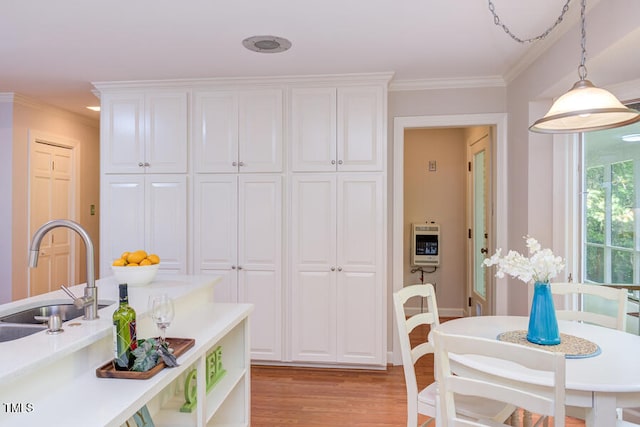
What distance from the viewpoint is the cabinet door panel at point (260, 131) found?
3.53 metres

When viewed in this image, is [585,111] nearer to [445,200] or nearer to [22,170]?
[445,200]

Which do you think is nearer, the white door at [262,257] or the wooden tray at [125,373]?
the wooden tray at [125,373]

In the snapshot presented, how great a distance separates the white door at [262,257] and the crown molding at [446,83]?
1.28 metres

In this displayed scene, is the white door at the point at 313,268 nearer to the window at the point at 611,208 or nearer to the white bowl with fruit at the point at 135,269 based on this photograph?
the white bowl with fruit at the point at 135,269

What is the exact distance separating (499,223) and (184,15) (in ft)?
9.08

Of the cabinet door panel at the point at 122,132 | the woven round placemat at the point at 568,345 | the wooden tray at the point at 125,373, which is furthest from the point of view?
the cabinet door panel at the point at 122,132

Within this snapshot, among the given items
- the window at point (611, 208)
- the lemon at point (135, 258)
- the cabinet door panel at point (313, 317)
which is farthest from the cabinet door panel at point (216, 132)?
the window at point (611, 208)

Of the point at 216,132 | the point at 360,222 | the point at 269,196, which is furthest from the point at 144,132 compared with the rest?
the point at 360,222

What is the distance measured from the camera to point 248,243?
3566mm

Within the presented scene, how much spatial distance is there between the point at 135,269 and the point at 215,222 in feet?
4.63

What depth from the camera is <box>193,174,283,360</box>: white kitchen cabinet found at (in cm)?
354

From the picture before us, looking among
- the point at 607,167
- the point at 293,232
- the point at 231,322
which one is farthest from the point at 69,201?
the point at 607,167

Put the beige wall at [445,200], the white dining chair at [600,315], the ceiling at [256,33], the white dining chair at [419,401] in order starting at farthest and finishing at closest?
the beige wall at [445,200] → the ceiling at [256,33] → the white dining chair at [600,315] → the white dining chair at [419,401]

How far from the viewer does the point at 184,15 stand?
2410mm
